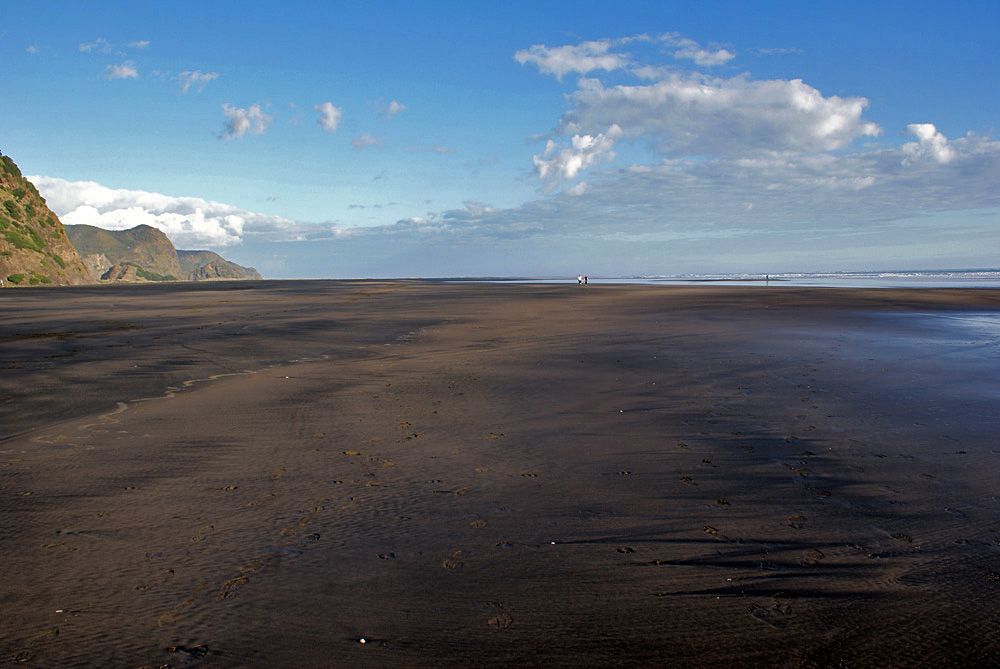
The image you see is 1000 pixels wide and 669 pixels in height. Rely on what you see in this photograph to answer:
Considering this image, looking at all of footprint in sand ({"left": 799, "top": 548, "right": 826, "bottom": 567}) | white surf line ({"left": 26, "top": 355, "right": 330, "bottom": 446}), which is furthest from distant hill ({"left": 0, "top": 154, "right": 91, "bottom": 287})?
footprint in sand ({"left": 799, "top": 548, "right": 826, "bottom": 567})

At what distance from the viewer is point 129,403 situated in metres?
9.42

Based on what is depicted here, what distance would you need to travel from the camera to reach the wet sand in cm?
339

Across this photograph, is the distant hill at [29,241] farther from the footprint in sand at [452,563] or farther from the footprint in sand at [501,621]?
the footprint in sand at [501,621]

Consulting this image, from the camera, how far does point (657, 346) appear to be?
52.6 feet

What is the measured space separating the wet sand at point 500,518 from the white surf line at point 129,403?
6 cm

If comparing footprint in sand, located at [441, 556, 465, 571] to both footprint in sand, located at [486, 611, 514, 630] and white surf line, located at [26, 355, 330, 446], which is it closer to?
footprint in sand, located at [486, 611, 514, 630]

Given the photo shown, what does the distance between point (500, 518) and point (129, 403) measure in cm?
720

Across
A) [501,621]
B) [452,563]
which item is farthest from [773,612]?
[452,563]

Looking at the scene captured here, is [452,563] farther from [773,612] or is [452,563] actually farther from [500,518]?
[773,612]

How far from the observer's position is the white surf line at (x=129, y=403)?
7.36 m

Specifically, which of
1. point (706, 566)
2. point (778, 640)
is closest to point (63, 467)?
point (706, 566)

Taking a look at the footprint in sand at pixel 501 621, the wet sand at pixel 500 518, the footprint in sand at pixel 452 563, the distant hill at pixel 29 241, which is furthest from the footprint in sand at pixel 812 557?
the distant hill at pixel 29 241

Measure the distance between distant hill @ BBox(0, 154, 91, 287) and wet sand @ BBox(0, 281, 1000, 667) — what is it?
86996 mm

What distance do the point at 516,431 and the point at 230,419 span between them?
396cm
